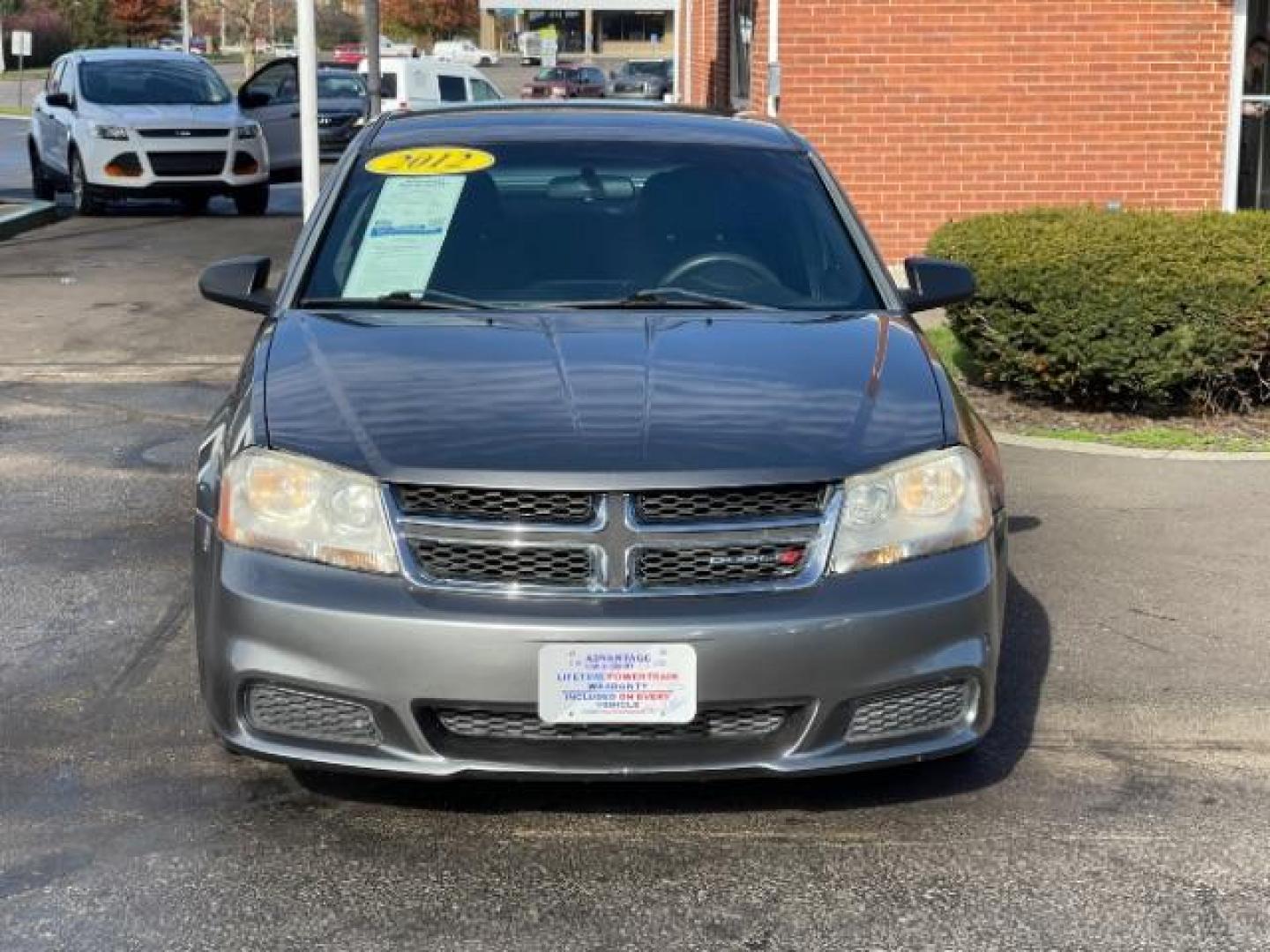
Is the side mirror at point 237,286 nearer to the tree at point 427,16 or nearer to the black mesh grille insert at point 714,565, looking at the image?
the black mesh grille insert at point 714,565

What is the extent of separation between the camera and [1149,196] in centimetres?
1403

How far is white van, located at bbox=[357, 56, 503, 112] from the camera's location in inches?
1120

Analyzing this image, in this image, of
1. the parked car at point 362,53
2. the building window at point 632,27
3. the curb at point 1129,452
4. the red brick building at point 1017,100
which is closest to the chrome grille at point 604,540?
the curb at point 1129,452

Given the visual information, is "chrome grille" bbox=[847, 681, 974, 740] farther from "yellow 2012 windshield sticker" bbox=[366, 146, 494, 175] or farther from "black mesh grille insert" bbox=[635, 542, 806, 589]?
"yellow 2012 windshield sticker" bbox=[366, 146, 494, 175]

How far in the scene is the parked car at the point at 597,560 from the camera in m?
4.06

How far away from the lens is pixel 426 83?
29.1 m

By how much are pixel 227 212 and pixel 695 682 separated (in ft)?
64.7

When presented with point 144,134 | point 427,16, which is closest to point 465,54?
point 427,16

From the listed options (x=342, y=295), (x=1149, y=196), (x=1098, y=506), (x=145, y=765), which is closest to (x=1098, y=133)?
(x=1149, y=196)

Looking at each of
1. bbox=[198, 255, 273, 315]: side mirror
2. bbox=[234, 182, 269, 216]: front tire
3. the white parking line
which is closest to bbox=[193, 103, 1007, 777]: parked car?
bbox=[198, 255, 273, 315]: side mirror

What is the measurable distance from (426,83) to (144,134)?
900cm

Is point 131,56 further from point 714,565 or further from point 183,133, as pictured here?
point 714,565

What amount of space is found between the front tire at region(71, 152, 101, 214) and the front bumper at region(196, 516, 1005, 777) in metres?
17.6

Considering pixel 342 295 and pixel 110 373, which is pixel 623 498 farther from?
pixel 110 373
